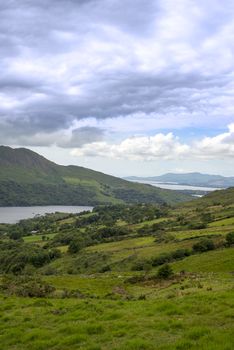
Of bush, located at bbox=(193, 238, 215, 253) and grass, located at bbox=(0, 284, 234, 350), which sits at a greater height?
grass, located at bbox=(0, 284, 234, 350)

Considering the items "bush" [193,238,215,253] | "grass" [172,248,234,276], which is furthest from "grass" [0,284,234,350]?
"bush" [193,238,215,253]

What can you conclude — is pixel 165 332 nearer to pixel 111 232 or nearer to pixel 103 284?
pixel 103 284

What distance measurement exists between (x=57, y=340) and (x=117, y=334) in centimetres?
273

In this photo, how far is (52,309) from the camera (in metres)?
25.8

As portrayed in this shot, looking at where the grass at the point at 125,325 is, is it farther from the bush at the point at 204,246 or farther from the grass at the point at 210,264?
the bush at the point at 204,246

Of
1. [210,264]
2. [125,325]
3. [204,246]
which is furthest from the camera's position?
[204,246]

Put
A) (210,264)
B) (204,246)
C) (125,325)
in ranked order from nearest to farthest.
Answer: (125,325) < (210,264) < (204,246)

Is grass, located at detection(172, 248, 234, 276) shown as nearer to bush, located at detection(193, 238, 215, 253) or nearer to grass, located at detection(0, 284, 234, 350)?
bush, located at detection(193, 238, 215, 253)

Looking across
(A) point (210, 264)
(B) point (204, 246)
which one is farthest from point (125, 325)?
(B) point (204, 246)

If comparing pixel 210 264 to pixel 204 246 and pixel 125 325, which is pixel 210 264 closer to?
pixel 204 246

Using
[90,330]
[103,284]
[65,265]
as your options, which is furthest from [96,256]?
[90,330]

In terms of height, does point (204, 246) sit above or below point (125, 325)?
below

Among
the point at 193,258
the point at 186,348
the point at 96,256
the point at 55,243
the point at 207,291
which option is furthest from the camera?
the point at 55,243

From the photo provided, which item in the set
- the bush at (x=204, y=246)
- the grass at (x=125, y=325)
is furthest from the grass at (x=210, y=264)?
the grass at (x=125, y=325)
